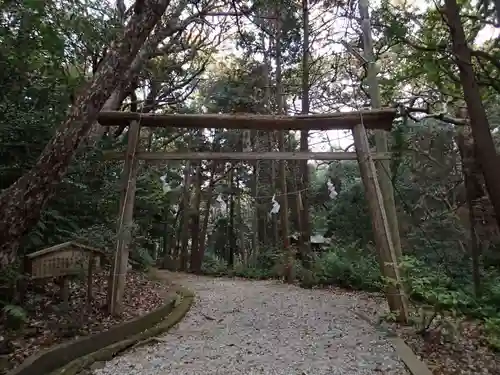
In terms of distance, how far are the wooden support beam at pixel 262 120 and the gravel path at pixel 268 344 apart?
3.01 meters

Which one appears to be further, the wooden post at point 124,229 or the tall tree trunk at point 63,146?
the wooden post at point 124,229

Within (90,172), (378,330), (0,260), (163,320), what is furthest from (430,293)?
(90,172)

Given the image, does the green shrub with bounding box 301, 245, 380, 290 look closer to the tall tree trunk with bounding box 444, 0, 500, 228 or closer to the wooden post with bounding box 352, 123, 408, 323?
Answer: the wooden post with bounding box 352, 123, 408, 323

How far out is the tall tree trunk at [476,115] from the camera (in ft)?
14.4

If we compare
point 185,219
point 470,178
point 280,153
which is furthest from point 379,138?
point 185,219

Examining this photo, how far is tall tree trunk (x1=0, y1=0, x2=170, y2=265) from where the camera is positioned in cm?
334

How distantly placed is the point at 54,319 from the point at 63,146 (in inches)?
81.2

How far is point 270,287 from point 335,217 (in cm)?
521

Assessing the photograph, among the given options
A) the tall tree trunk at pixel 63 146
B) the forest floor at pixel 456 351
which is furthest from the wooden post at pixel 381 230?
the tall tree trunk at pixel 63 146

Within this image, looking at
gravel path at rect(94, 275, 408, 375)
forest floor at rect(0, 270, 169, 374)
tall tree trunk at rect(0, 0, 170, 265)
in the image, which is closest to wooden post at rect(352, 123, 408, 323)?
gravel path at rect(94, 275, 408, 375)

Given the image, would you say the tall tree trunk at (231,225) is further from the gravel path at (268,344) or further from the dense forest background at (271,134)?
the gravel path at (268,344)

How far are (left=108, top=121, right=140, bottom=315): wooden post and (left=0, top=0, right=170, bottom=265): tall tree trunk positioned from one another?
69.1 inches

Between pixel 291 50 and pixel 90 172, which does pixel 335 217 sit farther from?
pixel 90 172

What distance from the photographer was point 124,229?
5262mm
